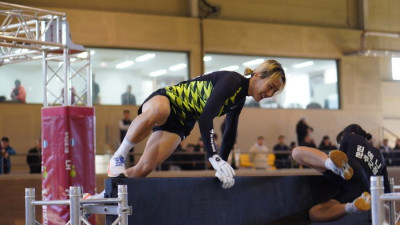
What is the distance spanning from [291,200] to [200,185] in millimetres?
1063

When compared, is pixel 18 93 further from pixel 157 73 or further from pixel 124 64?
pixel 157 73

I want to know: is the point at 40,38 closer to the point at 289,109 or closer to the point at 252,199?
the point at 252,199

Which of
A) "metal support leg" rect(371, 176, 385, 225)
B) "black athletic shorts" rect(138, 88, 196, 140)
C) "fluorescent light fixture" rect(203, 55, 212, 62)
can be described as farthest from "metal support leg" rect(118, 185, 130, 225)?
"fluorescent light fixture" rect(203, 55, 212, 62)

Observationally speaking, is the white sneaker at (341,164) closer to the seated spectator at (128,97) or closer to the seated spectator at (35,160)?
the seated spectator at (35,160)

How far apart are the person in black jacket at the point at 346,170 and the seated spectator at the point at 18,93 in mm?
10783

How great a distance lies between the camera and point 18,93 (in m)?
15.7

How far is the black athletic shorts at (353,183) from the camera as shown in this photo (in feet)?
19.5

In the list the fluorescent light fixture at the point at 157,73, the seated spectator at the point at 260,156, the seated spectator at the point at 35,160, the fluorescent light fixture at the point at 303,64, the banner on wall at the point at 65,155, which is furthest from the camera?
the fluorescent light fixture at the point at 303,64

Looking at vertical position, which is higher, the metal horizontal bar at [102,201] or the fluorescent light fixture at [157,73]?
the fluorescent light fixture at [157,73]

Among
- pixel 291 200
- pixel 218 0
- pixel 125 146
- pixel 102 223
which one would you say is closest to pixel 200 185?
pixel 125 146

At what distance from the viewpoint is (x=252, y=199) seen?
5742 mm

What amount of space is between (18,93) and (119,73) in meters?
2.53

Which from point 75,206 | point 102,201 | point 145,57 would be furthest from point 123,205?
point 145,57

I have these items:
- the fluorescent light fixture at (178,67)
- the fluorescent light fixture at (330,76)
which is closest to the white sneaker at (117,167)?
the fluorescent light fixture at (178,67)
